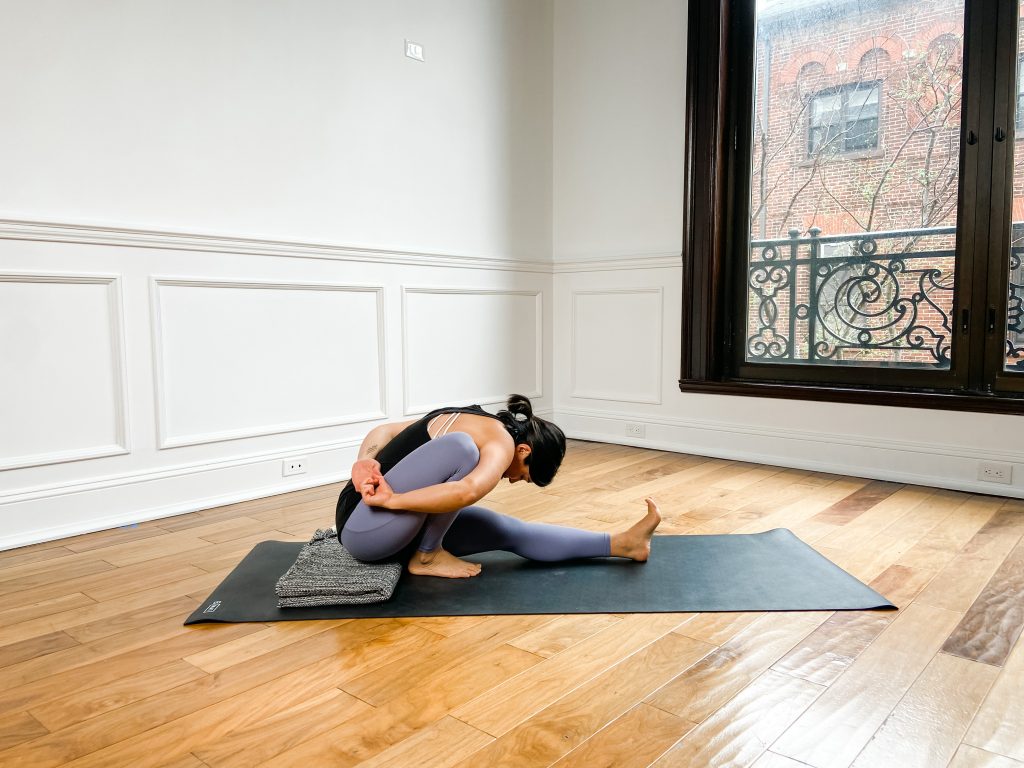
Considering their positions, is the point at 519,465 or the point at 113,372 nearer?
the point at 519,465

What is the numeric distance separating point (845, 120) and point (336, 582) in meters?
3.02

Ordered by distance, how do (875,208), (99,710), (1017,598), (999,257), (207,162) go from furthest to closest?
(875,208) < (999,257) < (207,162) < (1017,598) < (99,710)

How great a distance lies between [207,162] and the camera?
291cm

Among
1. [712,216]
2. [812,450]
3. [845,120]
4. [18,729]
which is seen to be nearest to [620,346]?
[712,216]

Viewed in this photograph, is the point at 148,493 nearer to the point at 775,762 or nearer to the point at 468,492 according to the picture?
the point at 468,492

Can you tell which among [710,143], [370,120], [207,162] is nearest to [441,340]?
[370,120]

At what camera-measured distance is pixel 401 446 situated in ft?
6.77

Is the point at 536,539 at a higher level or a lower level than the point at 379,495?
lower

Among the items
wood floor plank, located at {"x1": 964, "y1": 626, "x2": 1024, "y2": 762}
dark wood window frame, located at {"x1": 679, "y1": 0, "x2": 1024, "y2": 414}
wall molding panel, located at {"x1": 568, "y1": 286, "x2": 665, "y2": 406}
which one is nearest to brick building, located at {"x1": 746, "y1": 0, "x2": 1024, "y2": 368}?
dark wood window frame, located at {"x1": 679, "y1": 0, "x2": 1024, "y2": 414}

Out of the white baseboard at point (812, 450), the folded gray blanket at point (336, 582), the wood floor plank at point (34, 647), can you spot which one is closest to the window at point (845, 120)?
the white baseboard at point (812, 450)

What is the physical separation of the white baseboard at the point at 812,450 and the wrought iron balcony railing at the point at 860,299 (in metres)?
0.37

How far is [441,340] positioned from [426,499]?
6.73ft

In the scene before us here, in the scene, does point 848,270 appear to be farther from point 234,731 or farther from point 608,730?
point 234,731

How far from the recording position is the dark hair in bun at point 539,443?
79.4 inches
